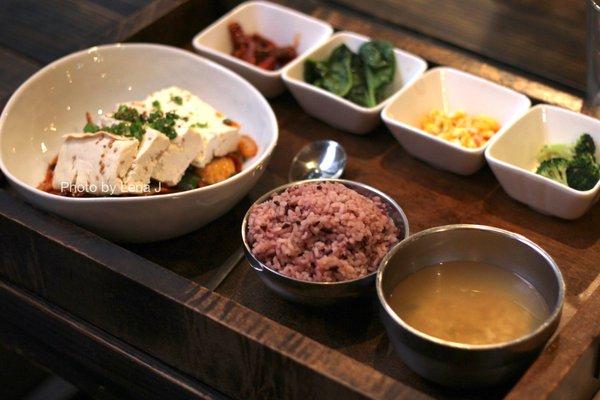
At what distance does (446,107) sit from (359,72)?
212mm

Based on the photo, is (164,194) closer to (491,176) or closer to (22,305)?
(22,305)

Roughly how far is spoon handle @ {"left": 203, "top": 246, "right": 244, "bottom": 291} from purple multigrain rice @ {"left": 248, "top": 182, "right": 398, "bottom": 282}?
124 mm

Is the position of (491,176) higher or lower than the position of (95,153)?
lower

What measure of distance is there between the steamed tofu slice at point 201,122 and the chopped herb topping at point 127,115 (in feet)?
0.18

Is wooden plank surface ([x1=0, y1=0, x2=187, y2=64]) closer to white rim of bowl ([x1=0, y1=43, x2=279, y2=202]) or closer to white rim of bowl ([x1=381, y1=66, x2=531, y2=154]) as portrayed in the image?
white rim of bowl ([x1=0, y1=43, x2=279, y2=202])

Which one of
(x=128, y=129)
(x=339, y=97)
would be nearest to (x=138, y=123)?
(x=128, y=129)

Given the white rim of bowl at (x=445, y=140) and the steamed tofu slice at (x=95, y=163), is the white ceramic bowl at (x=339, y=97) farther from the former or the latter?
the steamed tofu slice at (x=95, y=163)

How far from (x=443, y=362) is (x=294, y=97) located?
926 mm

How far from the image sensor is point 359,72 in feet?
6.48

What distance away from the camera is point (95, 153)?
1.62 m

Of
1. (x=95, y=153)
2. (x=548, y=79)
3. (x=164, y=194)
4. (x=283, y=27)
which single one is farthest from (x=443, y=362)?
(x=283, y=27)

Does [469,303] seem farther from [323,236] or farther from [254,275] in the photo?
[254,275]

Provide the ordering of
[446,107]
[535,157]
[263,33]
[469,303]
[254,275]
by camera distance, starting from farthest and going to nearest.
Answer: [263,33], [446,107], [535,157], [254,275], [469,303]

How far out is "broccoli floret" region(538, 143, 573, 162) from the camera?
1.75 meters
